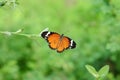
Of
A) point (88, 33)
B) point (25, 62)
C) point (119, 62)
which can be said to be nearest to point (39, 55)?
point (25, 62)

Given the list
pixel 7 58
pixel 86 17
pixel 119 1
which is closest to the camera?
pixel 119 1

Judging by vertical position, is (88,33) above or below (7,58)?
above

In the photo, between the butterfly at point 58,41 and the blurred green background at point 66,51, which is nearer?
the butterfly at point 58,41

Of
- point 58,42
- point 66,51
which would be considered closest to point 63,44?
point 58,42

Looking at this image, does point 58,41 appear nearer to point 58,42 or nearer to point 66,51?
point 58,42

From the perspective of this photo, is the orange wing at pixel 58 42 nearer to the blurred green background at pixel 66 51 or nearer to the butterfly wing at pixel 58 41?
the butterfly wing at pixel 58 41

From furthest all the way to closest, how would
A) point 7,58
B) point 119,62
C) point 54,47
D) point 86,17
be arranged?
point 86,17
point 7,58
point 119,62
point 54,47

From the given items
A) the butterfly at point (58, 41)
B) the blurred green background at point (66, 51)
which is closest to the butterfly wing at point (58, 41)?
the butterfly at point (58, 41)

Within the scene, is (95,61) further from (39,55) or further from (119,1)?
(119,1)
